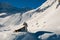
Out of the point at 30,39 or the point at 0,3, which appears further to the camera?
the point at 0,3

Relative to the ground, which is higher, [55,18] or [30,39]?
[55,18]

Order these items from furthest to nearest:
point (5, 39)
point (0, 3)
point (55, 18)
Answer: point (0, 3)
point (55, 18)
point (5, 39)

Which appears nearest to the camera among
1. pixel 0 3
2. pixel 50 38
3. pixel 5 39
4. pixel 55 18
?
pixel 5 39

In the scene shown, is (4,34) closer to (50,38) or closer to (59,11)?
(50,38)

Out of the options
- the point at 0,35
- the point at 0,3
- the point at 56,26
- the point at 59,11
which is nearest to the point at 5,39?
the point at 0,35

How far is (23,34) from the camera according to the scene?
1839cm

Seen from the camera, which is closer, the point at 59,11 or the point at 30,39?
the point at 30,39

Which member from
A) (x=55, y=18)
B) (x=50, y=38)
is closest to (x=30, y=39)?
(x=50, y=38)

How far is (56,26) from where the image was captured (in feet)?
118

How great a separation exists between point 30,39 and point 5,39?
1.86 metres

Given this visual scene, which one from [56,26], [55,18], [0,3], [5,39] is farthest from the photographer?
[0,3]

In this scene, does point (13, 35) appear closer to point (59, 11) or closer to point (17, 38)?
point (17, 38)

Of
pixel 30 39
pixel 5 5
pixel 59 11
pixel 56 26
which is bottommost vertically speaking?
pixel 30 39

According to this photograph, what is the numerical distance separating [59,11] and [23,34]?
27378 millimetres
